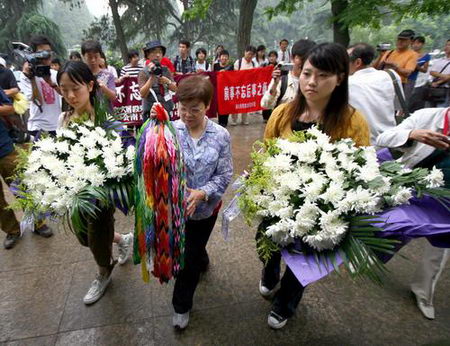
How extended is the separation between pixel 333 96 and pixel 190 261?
4.71 ft

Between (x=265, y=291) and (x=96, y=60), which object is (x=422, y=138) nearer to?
(x=265, y=291)

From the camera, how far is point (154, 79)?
435 centimetres

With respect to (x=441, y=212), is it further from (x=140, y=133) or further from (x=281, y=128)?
(x=140, y=133)

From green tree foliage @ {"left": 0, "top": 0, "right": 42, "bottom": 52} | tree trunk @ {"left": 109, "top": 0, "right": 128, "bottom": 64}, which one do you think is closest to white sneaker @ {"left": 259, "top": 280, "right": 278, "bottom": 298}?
tree trunk @ {"left": 109, "top": 0, "right": 128, "bottom": 64}

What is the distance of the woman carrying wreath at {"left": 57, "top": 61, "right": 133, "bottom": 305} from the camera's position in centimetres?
222

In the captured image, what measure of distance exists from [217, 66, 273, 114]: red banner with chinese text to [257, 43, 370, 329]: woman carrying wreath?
5.46 metres

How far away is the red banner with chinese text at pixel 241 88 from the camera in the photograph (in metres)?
7.31

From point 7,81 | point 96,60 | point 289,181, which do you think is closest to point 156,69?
point 96,60

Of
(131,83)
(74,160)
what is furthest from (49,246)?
(131,83)

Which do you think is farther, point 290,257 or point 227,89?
point 227,89

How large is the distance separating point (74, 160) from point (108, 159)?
0.21 meters

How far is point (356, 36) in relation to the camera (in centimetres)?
4259

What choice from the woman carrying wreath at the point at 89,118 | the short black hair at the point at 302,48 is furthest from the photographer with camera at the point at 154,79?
the woman carrying wreath at the point at 89,118

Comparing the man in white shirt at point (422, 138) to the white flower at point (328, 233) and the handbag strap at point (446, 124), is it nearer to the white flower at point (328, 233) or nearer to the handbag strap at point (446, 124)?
the handbag strap at point (446, 124)
